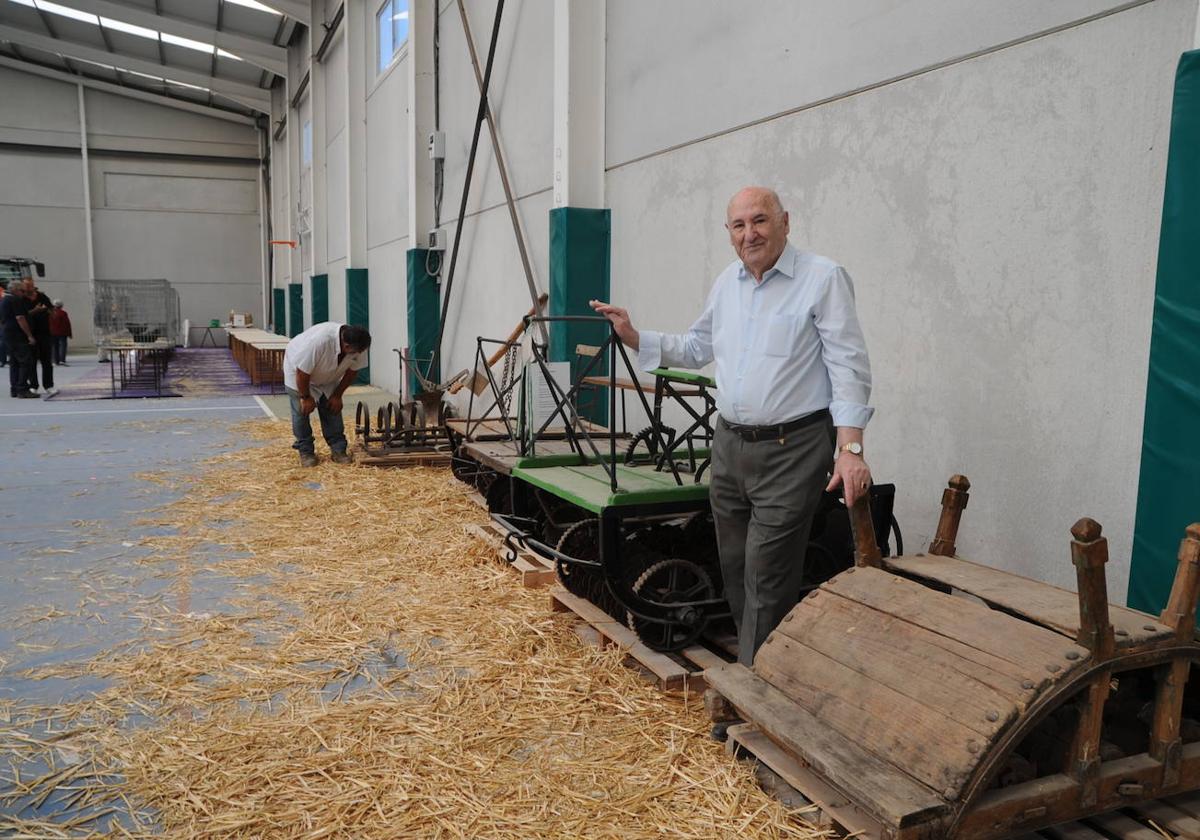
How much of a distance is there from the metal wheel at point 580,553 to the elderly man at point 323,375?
4.09 meters

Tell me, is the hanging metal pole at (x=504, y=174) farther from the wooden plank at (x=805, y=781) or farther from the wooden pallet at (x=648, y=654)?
the wooden plank at (x=805, y=781)

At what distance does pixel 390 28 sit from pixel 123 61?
50.5 ft

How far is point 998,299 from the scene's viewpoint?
13.3ft

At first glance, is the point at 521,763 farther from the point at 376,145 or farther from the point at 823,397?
the point at 376,145

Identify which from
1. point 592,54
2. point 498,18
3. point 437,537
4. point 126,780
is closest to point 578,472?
point 437,537

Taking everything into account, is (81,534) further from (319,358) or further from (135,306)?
(135,306)

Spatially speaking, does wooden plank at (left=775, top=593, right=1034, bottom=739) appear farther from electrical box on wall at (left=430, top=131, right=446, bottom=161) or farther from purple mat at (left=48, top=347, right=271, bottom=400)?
purple mat at (left=48, top=347, right=271, bottom=400)

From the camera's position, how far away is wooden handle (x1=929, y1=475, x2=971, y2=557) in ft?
11.1

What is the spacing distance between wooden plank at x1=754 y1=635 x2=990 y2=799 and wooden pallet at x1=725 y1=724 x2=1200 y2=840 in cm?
21

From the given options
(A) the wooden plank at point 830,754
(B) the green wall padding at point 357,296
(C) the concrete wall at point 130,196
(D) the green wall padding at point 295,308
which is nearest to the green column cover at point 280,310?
(D) the green wall padding at point 295,308

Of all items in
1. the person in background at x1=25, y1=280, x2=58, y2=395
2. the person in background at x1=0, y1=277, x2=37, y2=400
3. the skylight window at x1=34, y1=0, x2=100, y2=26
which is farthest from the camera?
the skylight window at x1=34, y1=0, x2=100, y2=26

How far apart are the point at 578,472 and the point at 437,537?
2010 millimetres

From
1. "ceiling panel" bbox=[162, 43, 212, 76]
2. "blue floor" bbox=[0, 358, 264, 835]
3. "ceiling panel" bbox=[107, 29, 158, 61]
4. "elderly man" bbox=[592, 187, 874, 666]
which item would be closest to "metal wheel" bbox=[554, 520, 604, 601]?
"elderly man" bbox=[592, 187, 874, 666]

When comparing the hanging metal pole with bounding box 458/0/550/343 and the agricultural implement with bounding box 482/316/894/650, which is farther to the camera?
the hanging metal pole with bounding box 458/0/550/343
